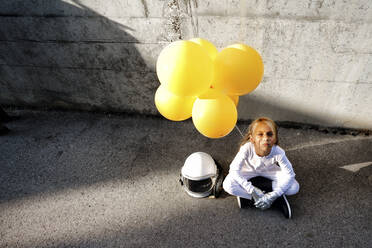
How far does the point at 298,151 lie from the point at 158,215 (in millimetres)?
1945

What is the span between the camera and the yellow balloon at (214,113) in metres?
1.75

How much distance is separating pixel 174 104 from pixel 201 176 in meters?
0.84

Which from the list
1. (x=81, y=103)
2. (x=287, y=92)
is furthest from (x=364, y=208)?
(x=81, y=103)

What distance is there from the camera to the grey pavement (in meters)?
2.25

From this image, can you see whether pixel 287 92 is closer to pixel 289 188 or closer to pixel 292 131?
pixel 292 131

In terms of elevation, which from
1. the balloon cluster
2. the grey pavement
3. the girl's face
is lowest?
the grey pavement

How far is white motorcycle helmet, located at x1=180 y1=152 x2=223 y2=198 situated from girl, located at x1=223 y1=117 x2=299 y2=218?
13 centimetres

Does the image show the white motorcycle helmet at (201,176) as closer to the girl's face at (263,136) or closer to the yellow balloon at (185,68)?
the girl's face at (263,136)

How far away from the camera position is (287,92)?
2980mm

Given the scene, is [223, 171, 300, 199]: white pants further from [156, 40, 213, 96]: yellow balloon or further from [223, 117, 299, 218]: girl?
[156, 40, 213, 96]: yellow balloon

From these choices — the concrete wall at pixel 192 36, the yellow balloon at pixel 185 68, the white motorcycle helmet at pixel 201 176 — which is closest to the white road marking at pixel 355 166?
the concrete wall at pixel 192 36

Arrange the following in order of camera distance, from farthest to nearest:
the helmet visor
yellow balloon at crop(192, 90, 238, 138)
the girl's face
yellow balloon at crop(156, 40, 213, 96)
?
the helmet visor
the girl's face
yellow balloon at crop(192, 90, 238, 138)
yellow balloon at crop(156, 40, 213, 96)

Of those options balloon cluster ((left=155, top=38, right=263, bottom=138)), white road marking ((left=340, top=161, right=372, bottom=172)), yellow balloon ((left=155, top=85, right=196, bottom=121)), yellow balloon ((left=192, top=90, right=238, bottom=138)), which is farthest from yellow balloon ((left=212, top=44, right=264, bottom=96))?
white road marking ((left=340, top=161, right=372, bottom=172))

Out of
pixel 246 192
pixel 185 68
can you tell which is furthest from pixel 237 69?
pixel 246 192
